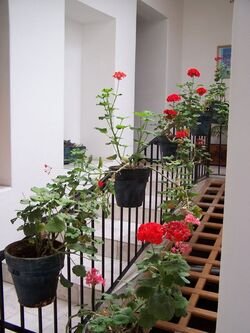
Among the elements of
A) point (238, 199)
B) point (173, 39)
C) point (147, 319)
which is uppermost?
point (173, 39)

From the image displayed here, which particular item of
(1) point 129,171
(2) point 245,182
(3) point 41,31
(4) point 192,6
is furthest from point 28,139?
(4) point 192,6

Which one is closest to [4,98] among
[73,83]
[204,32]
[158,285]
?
[73,83]

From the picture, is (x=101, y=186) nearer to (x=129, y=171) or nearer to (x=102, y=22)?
(x=129, y=171)

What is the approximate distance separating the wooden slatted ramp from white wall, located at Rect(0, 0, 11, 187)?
1652mm

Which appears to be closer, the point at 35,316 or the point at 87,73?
the point at 35,316

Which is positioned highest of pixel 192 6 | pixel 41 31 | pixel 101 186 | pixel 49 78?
pixel 192 6

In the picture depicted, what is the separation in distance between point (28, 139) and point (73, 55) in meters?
1.63

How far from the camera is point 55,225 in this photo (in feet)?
4.26

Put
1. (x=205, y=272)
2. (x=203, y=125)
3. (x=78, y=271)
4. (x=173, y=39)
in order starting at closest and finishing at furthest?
1. (x=78, y=271)
2. (x=205, y=272)
3. (x=203, y=125)
4. (x=173, y=39)

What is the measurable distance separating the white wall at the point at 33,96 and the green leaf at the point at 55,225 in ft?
5.17

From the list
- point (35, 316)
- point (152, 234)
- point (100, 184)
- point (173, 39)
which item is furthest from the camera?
point (173, 39)

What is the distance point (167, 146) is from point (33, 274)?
1837mm

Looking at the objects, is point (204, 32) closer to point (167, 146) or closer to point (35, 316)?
point (167, 146)

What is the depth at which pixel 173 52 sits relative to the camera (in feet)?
18.0
